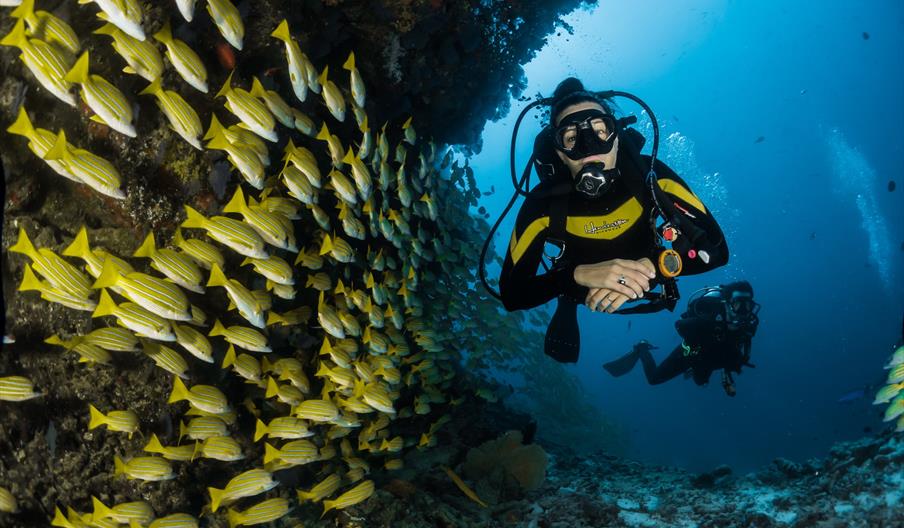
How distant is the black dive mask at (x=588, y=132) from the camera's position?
433 cm

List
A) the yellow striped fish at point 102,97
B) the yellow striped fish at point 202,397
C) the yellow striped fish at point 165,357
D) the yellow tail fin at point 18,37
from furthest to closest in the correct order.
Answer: the yellow striped fish at point 202,397, the yellow striped fish at point 165,357, the yellow striped fish at point 102,97, the yellow tail fin at point 18,37

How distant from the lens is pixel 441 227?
7535 millimetres

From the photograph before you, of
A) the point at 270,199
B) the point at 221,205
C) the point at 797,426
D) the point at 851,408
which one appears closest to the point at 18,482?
the point at 221,205

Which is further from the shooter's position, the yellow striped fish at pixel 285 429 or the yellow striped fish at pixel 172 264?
the yellow striped fish at pixel 285 429

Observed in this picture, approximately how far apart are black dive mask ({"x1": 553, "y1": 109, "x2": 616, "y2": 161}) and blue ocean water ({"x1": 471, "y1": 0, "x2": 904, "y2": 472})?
2228 inches

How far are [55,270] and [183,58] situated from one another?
5.41 ft

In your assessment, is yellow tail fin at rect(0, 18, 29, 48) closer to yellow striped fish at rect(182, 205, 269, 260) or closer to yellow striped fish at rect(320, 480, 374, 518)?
yellow striped fish at rect(182, 205, 269, 260)

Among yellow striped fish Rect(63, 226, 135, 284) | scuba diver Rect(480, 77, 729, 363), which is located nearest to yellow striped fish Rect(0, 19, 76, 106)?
yellow striped fish Rect(63, 226, 135, 284)

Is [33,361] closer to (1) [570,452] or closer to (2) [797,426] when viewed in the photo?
(1) [570,452]

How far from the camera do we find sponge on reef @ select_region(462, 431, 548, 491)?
21.2 feet

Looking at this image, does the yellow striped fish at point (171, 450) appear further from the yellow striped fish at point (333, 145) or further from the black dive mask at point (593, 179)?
the black dive mask at point (593, 179)

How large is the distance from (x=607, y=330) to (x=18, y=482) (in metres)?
114

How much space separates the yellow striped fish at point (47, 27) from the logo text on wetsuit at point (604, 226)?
14.4ft

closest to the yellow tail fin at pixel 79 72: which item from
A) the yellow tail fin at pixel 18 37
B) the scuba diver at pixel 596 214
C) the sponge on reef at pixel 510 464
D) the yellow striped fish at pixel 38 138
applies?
the yellow tail fin at pixel 18 37
